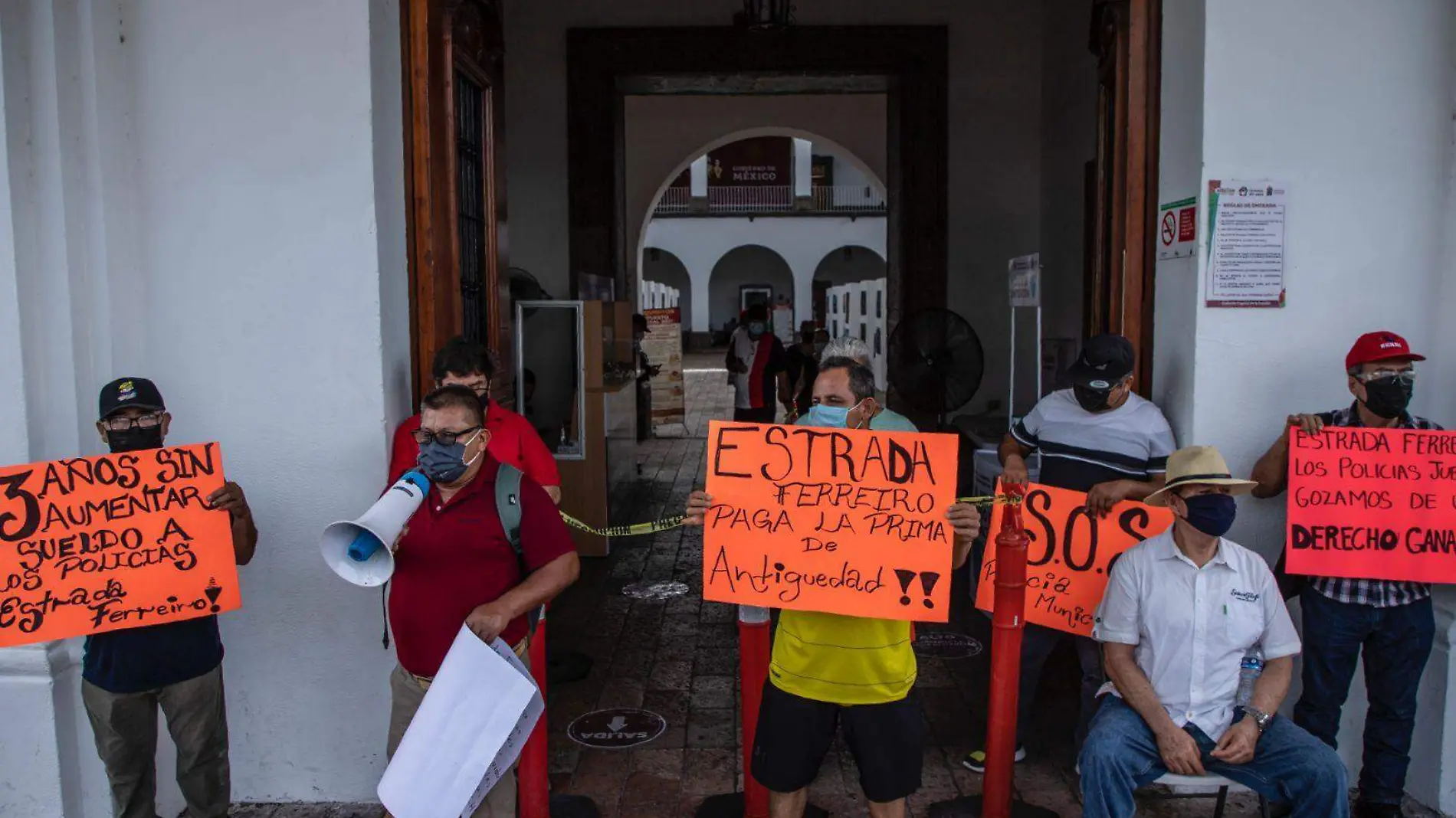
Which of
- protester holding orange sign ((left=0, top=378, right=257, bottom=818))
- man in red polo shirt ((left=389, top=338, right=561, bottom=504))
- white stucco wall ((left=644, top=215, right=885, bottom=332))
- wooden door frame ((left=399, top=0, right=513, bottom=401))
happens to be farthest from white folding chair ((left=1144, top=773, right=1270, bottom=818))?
white stucco wall ((left=644, top=215, right=885, bottom=332))

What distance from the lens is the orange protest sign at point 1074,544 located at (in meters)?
3.87

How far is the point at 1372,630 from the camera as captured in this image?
381 cm

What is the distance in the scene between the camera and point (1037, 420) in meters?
4.38

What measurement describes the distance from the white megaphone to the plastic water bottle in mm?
2540

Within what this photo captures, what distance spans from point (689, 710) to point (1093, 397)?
7.66ft

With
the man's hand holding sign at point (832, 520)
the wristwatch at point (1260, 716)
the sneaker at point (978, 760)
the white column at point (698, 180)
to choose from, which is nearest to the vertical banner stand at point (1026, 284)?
the sneaker at point (978, 760)

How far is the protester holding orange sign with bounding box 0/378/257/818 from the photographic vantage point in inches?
129

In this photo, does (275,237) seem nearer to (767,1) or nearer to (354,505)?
(354,505)

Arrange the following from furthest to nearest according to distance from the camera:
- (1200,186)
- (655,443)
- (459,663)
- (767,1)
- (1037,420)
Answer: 1. (655,443)
2. (767,1)
3. (1037,420)
4. (1200,186)
5. (459,663)

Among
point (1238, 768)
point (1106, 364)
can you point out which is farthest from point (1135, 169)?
point (1238, 768)

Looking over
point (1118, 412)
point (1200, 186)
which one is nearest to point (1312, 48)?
point (1200, 186)

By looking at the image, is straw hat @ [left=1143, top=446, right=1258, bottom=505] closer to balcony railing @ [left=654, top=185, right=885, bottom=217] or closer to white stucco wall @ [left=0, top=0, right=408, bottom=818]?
white stucco wall @ [left=0, top=0, right=408, bottom=818]

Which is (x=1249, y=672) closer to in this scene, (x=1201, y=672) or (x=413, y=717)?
(x=1201, y=672)

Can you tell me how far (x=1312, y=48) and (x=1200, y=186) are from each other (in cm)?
64
